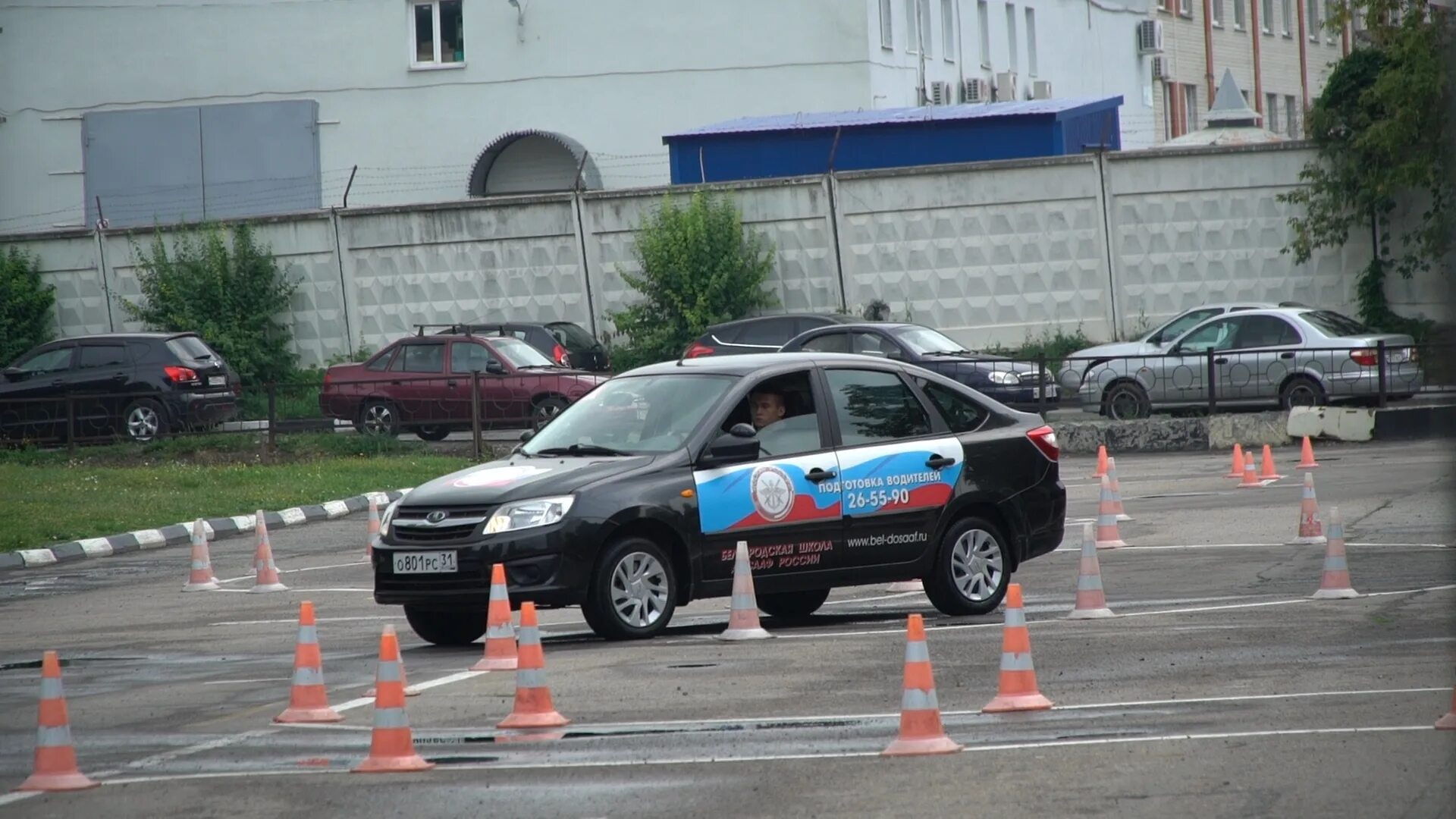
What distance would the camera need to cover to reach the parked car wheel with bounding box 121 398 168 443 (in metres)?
29.3

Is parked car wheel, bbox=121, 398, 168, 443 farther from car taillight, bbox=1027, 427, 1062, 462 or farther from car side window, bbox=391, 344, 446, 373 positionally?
car taillight, bbox=1027, 427, 1062, 462

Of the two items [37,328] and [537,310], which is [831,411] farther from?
[37,328]

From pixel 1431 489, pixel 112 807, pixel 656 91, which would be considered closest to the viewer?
pixel 112 807

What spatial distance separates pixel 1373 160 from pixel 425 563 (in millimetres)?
24414

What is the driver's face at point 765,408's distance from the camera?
39.5ft

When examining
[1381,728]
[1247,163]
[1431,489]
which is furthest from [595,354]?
[1381,728]

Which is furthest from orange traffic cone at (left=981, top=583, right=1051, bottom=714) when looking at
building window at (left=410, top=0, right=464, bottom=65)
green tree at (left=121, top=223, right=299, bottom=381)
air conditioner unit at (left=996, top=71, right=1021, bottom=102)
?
air conditioner unit at (left=996, top=71, right=1021, bottom=102)

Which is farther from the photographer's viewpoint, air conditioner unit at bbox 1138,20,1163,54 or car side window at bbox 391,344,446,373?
air conditioner unit at bbox 1138,20,1163,54

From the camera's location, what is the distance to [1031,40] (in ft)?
177

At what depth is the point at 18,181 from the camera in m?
49.2

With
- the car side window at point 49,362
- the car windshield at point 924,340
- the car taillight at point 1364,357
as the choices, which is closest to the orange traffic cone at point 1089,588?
the car taillight at point 1364,357

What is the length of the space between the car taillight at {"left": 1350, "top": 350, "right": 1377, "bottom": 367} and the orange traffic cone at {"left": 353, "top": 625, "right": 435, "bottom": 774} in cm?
2019

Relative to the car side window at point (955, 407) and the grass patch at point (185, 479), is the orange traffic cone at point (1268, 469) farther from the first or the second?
the grass patch at point (185, 479)

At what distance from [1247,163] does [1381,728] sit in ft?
86.4
